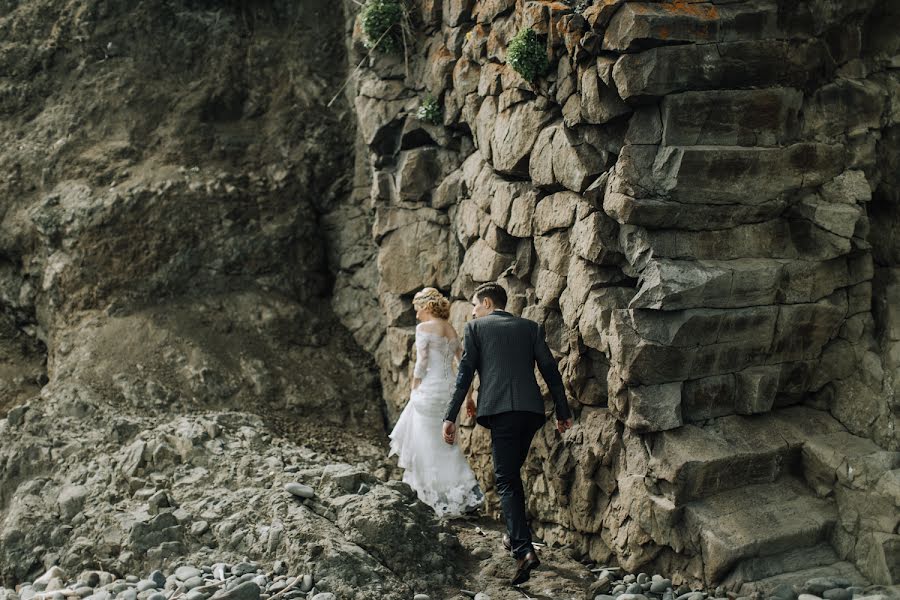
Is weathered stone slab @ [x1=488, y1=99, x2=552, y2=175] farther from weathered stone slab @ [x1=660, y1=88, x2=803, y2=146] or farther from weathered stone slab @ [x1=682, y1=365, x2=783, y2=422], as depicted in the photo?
weathered stone slab @ [x1=682, y1=365, x2=783, y2=422]

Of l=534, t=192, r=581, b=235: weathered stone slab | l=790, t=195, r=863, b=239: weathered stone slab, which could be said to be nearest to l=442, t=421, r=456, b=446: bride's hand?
l=534, t=192, r=581, b=235: weathered stone slab

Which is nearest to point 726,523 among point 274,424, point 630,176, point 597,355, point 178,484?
point 597,355

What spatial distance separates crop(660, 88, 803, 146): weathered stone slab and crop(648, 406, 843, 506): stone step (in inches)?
91.4

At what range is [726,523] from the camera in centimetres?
748

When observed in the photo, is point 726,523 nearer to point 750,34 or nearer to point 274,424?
point 750,34

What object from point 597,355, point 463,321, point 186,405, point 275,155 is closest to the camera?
point 597,355

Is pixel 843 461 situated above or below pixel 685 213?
below

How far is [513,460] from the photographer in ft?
26.5

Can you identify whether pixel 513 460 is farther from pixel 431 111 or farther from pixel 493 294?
pixel 431 111

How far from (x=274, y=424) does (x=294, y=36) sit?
5927 millimetres

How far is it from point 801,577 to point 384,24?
7703mm

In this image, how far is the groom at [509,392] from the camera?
802cm

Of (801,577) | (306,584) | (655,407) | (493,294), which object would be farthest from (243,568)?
(801,577)

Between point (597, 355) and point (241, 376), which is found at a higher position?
point (597, 355)
